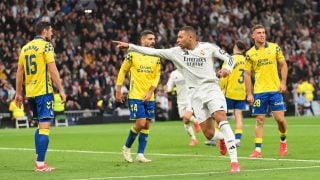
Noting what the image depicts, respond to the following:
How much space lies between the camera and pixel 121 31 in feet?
153

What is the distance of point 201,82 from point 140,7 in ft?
113

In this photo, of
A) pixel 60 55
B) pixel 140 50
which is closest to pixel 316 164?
pixel 140 50

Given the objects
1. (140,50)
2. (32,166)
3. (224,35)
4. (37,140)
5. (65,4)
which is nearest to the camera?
(140,50)

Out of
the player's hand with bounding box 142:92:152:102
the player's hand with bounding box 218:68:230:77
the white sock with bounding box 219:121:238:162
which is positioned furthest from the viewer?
the player's hand with bounding box 142:92:152:102

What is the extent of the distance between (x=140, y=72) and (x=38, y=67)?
285 cm

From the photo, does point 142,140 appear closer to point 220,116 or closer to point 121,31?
point 220,116

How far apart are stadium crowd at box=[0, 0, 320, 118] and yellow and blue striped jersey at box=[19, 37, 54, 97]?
23.1 metres

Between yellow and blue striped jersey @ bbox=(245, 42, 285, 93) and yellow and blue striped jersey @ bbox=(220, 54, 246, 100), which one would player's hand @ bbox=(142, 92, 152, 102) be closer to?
yellow and blue striped jersey @ bbox=(245, 42, 285, 93)

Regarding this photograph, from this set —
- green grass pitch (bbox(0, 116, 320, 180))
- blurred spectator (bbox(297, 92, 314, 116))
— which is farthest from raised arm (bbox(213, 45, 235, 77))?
blurred spectator (bbox(297, 92, 314, 116))

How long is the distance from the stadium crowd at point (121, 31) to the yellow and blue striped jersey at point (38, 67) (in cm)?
2307

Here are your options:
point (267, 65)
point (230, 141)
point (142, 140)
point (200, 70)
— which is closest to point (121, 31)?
point (267, 65)

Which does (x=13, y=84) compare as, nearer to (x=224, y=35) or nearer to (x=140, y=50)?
(x=224, y=35)

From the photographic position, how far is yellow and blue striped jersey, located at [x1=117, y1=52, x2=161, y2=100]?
18406 millimetres

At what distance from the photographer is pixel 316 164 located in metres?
16.0
